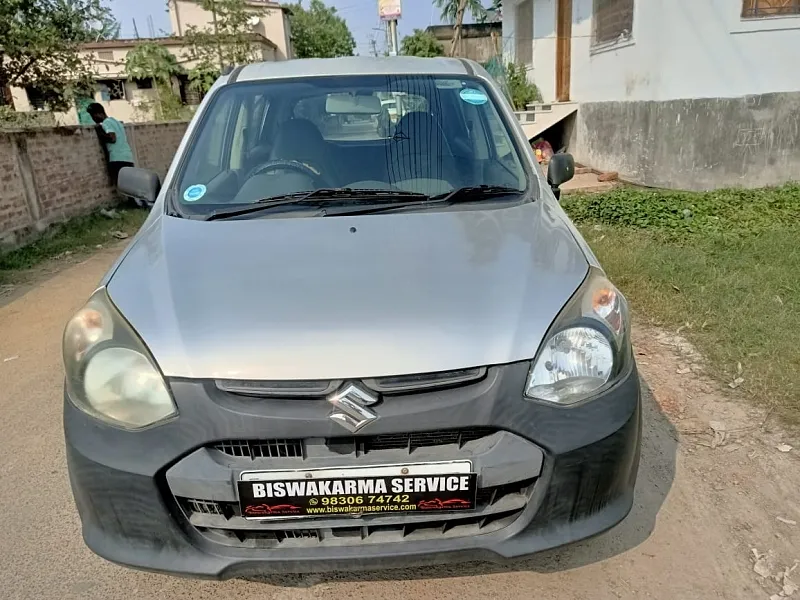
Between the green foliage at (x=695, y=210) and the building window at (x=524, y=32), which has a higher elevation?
the building window at (x=524, y=32)

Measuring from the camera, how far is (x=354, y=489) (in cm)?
179

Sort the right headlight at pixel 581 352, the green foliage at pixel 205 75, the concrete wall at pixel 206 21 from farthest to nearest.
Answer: the concrete wall at pixel 206 21, the green foliage at pixel 205 75, the right headlight at pixel 581 352

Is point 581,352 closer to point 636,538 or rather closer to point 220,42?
point 636,538

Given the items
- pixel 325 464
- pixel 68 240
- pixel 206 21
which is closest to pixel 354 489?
pixel 325 464

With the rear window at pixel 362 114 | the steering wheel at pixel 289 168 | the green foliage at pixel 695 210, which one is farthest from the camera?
the green foliage at pixel 695 210

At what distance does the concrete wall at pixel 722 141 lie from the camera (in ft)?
27.3

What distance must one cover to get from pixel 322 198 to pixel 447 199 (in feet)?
1.65

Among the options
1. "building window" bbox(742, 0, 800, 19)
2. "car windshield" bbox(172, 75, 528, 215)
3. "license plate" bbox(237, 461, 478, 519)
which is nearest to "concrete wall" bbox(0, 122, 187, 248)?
"car windshield" bbox(172, 75, 528, 215)

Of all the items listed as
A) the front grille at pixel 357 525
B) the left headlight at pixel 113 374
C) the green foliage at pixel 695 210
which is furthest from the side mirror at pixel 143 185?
the green foliage at pixel 695 210

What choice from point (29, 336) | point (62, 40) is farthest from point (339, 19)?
point (29, 336)

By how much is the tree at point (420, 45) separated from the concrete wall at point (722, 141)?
18651 millimetres

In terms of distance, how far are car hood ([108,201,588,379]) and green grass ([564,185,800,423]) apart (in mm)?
1925

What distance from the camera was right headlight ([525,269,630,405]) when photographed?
6.14 ft

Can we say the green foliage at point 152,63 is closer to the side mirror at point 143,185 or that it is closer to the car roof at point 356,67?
the car roof at point 356,67
